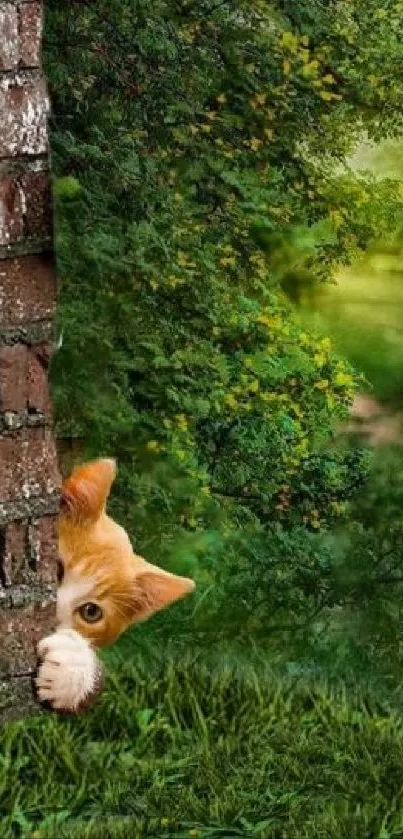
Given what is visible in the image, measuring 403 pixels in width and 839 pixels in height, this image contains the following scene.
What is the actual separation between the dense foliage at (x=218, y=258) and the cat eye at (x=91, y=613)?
2.20ft

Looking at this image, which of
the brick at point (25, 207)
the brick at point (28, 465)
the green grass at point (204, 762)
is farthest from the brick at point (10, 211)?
the green grass at point (204, 762)

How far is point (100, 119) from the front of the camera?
412cm

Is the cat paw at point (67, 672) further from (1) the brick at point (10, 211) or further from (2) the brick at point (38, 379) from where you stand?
(1) the brick at point (10, 211)

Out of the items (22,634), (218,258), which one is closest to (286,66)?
(218,258)

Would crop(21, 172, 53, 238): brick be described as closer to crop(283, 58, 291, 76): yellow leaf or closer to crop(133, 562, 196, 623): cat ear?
crop(133, 562, 196, 623): cat ear

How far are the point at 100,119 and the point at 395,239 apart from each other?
983 mm

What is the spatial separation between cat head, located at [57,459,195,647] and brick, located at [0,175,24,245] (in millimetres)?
518

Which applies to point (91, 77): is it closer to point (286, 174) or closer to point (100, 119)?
point (100, 119)

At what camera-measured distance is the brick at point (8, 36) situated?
3213 mm

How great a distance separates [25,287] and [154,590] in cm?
67

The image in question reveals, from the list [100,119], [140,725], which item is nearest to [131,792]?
[140,725]

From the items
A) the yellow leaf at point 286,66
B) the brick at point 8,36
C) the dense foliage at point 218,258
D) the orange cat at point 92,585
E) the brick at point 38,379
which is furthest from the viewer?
the yellow leaf at point 286,66

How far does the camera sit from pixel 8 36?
10.6ft

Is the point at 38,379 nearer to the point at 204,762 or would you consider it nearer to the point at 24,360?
the point at 24,360
